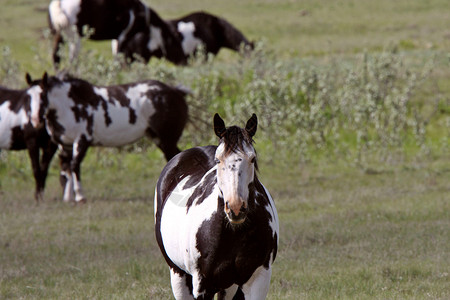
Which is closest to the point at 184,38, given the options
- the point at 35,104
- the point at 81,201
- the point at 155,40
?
the point at 155,40

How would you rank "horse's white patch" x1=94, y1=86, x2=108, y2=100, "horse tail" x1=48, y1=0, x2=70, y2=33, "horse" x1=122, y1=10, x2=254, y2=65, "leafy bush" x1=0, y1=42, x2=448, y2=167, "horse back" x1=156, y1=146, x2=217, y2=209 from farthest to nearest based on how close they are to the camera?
Result: "horse" x1=122, y1=10, x2=254, y2=65 → "horse tail" x1=48, y1=0, x2=70, y2=33 → "leafy bush" x1=0, y1=42, x2=448, y2=167 → "horse's white patch" x1=94, y1=86, x2=108, y2=100 → "horse back" x1=156, y1=146, x2=217, y2=209

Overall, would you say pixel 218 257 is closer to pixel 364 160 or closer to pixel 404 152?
pixel 364 160

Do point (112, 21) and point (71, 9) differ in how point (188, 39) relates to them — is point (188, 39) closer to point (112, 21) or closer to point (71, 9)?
point (112, 21)

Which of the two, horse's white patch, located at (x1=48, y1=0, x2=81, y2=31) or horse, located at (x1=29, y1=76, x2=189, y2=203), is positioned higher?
horse's white patch, located at (x1=48, y1=0, x2=81, y2=31)

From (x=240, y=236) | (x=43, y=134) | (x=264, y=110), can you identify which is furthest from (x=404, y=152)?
(x=240, y=236)

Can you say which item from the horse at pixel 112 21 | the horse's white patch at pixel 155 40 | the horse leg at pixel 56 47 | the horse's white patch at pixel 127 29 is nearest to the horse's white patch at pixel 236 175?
the horse leg at pixel 56 47

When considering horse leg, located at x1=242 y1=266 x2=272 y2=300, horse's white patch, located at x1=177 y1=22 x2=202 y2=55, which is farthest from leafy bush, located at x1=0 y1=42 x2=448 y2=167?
horse leg, located at x1=242 y1=266 x2=272 y2=300

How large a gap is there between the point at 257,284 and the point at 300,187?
26.9 feet

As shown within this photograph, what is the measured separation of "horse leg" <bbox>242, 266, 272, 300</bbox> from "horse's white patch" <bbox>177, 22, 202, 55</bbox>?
16.7 m

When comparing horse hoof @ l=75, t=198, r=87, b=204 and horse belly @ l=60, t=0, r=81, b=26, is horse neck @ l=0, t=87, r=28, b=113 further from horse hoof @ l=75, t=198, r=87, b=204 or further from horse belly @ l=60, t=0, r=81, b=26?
horse belly @ l=60, t=0, r=81, b=26

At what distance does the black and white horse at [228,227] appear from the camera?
4242 millimetres

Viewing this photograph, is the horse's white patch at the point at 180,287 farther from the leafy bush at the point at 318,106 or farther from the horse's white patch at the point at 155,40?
the horse's white patch at the point at 155,40

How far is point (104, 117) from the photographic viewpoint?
1195 centimetres

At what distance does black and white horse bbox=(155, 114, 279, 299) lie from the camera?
167 inches
